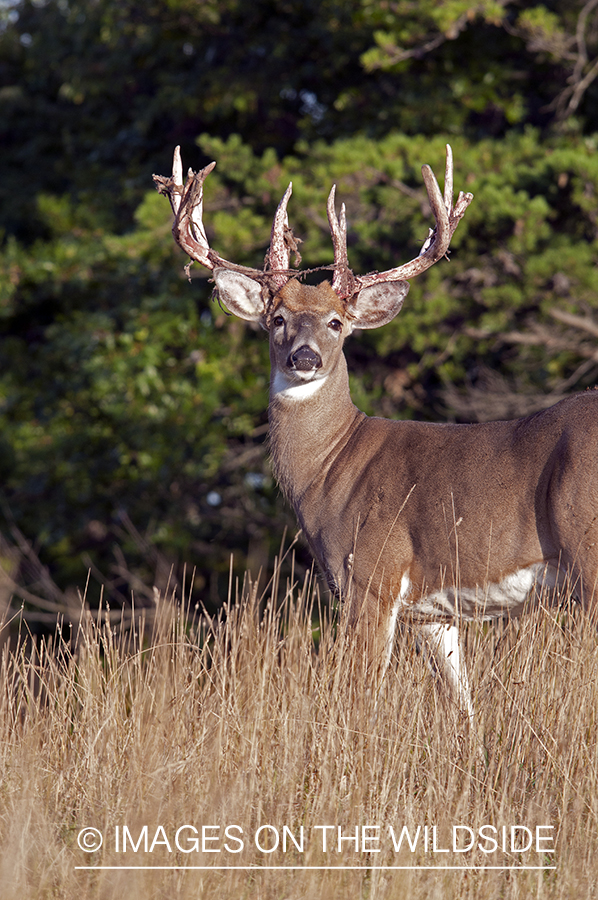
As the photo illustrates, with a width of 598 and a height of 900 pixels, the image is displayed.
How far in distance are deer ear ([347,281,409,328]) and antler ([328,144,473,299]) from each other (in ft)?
0.14

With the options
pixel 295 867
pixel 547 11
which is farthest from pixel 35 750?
pixel 547 11

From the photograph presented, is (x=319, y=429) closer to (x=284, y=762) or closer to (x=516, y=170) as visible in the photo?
(x=284, y=762)

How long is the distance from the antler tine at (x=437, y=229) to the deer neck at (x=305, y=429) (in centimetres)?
61

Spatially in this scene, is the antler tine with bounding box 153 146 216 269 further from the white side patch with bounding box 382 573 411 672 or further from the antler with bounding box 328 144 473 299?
the white side patch with bounding box 382 573 411 672

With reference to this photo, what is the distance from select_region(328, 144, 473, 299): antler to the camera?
5441 mm

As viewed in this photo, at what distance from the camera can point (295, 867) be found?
3.25 meters

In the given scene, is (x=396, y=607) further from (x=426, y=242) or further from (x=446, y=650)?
(x=426, y=242)

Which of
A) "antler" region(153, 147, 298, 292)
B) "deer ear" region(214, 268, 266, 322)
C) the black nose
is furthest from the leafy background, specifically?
the black nose

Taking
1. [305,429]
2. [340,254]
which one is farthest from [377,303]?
[305,429]

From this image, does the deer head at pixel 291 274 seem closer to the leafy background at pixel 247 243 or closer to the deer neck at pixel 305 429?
the deer neck at pixel 305 429

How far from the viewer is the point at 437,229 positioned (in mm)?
5566

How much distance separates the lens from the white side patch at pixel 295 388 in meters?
5.48

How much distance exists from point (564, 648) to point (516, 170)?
6.19 meters

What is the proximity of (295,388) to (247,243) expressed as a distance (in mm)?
4554
